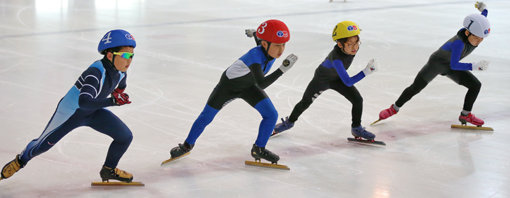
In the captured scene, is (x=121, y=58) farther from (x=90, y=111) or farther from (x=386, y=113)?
(x=386, y=113)

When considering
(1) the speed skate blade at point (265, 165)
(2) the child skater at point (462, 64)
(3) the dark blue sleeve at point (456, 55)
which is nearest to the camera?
(1) the speed skate blade at point (265, 165)

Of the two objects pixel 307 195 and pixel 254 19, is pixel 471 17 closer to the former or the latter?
pixel 307 195

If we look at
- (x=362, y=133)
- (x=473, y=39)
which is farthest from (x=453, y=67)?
(x=362, y=133)

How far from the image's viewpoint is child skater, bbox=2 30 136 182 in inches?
188

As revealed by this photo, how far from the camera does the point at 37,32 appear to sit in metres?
12.2

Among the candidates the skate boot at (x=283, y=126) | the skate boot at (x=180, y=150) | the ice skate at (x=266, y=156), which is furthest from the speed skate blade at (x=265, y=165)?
the skate boot at (x=283, y=126)

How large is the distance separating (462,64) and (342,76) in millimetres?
1395

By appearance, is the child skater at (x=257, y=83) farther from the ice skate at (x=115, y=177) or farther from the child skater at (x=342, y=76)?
the child skater at (x=342, y=76)

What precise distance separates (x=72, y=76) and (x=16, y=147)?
9.99ft

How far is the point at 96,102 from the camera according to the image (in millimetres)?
4703

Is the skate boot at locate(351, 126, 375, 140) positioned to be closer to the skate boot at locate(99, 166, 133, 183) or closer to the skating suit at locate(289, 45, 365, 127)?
the skating suit at locate(289, 45, 365, 127)

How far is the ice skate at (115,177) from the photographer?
5.27 meters

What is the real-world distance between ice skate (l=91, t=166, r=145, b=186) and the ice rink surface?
Answer: 0.23 ft

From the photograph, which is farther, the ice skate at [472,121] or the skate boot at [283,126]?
the ice skate at [472,121]
